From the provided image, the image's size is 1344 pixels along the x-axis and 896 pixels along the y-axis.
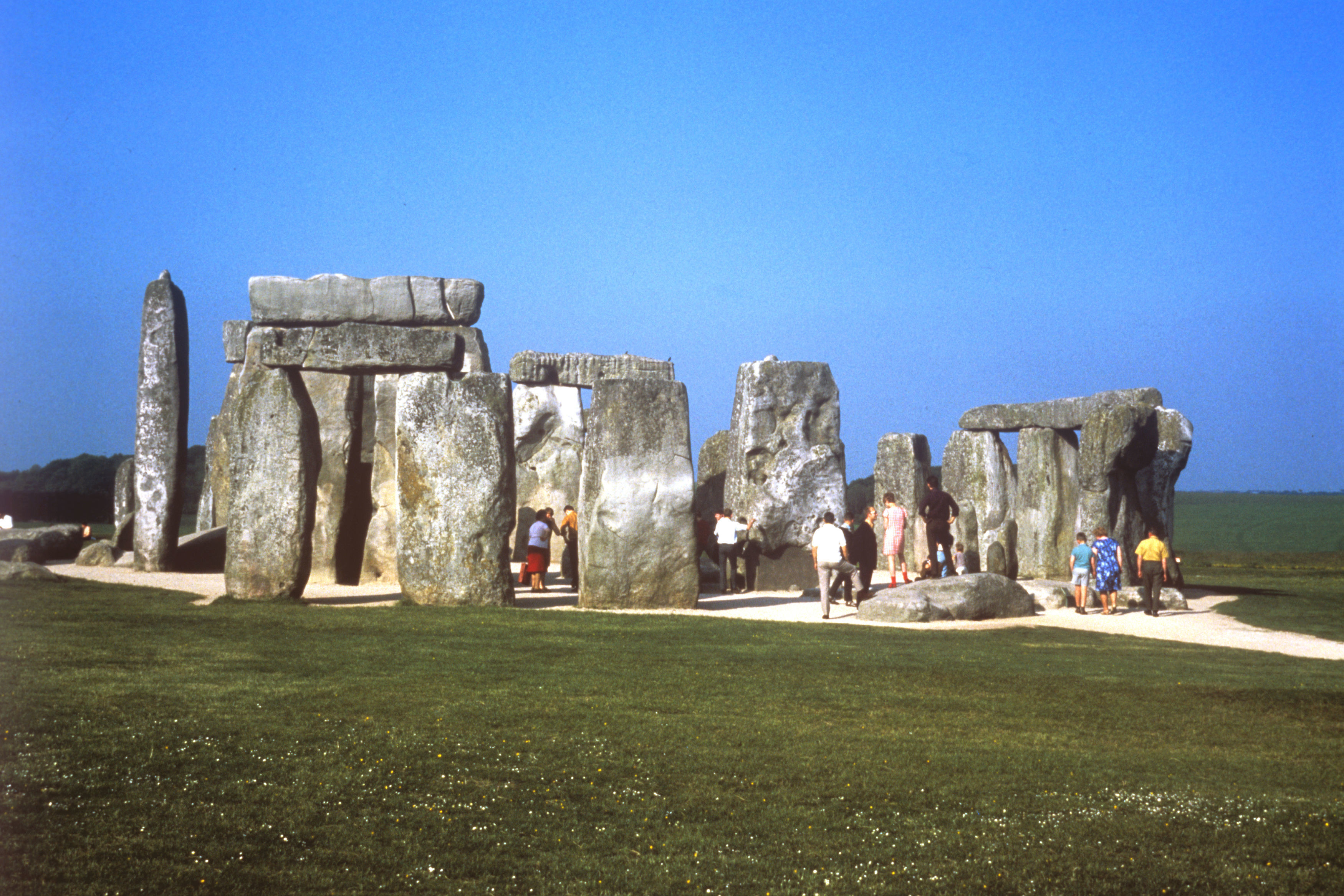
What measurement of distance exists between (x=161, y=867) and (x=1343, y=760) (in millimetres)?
5620

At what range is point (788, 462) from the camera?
17.5 meters

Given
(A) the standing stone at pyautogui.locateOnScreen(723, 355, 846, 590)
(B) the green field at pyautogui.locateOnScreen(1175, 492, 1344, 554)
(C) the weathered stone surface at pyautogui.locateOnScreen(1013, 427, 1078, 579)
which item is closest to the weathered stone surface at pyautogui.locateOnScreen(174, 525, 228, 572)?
(A) the standing stone at pyautogui.locateOnScreen(723, 355, 846, 590)

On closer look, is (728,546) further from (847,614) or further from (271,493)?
(271,493)

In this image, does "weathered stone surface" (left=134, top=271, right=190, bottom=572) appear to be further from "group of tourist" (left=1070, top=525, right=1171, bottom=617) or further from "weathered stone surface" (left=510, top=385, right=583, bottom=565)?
"group of tourist" (left=1070, top=525, right=1171, bottom=617)

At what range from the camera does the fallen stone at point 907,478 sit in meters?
22.6

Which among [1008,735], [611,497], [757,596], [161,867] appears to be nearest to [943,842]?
[1008,735]

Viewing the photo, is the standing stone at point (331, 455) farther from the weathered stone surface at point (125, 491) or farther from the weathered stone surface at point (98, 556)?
the weathered stone surface at point (125, 491)

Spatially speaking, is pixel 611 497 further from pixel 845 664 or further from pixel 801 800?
pixel 801 800

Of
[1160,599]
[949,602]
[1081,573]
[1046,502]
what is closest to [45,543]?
[949,602]

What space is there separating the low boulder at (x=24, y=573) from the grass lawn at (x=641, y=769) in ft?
12.3

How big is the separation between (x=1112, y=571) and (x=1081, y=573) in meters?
0.35

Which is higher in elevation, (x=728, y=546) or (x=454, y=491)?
(x=454, y=491)

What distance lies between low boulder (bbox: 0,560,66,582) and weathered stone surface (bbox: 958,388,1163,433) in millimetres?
13790

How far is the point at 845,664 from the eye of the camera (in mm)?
9609
